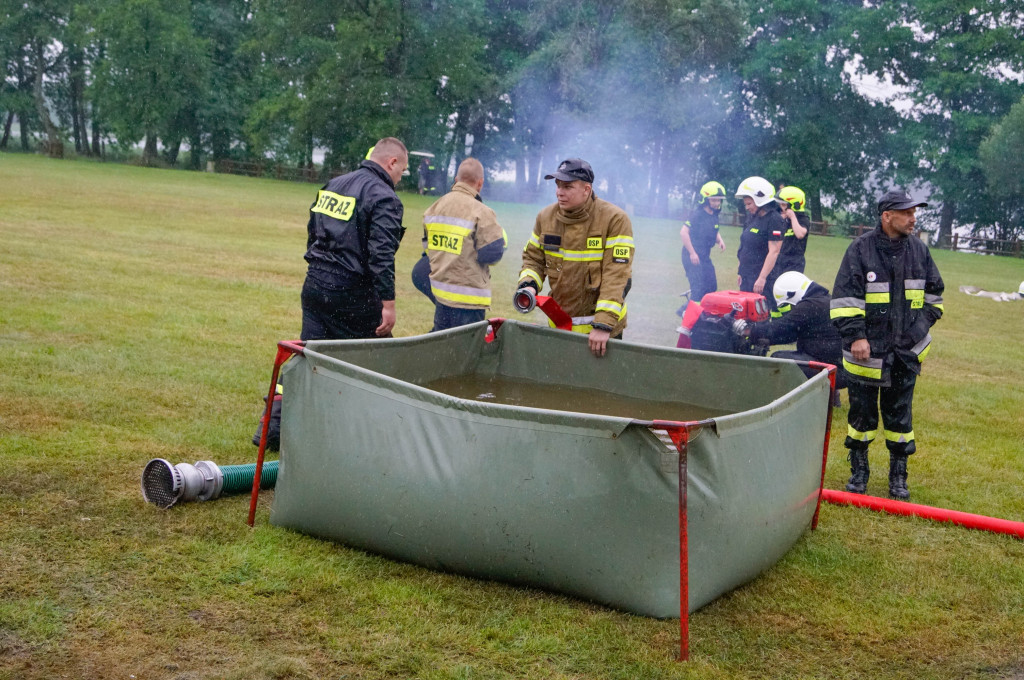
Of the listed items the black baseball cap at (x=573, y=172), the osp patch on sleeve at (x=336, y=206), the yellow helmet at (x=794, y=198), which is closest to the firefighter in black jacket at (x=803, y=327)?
the yellow helmet at (x=794, y=198)

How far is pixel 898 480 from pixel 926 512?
1.60ft

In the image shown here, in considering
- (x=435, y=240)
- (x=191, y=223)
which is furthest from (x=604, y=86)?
(x=435, y=240)

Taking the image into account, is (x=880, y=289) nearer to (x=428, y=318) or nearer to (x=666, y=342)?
(x=666, y=342)

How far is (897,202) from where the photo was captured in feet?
19.1

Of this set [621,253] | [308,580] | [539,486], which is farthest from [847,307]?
[308,580]

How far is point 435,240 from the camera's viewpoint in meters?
7.16

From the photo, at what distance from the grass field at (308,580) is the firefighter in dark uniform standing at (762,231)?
1867 mm

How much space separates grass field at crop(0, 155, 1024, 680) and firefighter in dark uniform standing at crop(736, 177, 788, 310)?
6.13ft

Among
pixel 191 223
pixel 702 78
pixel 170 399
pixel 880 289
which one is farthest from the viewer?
pixel 702 78

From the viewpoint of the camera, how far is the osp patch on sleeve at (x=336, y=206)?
19.4 feet

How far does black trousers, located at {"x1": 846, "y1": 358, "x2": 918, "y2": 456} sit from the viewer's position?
6070mm

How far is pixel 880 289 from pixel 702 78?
40409 mm

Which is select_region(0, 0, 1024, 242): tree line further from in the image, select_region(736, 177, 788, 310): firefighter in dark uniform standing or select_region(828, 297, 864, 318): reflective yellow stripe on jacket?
select_region(828, 297, 864, 318): reflective yellow stripe on jacket

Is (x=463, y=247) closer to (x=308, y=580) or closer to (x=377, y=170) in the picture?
(x=377, y=170)
